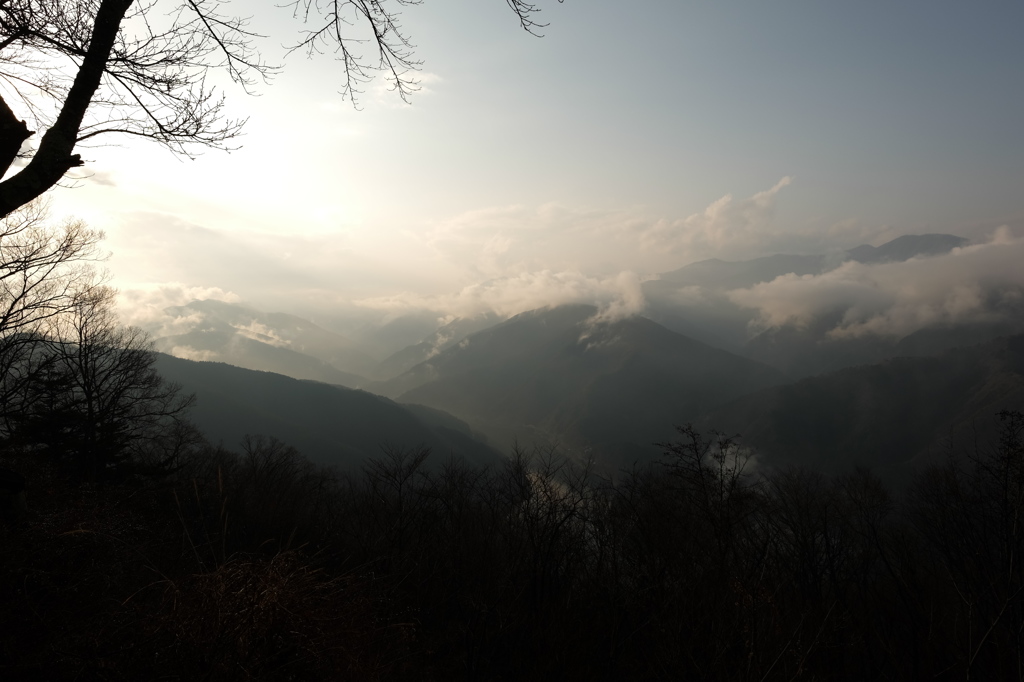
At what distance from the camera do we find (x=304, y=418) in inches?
7062

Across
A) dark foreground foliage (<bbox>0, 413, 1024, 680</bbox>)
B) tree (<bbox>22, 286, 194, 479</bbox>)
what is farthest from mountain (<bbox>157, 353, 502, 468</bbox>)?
dark foreground foliage (<bbox>0, 413, 1024, 680</bbox>)

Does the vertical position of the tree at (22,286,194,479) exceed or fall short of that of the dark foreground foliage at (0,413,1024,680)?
it exceeds it

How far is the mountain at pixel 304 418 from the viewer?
454 ft

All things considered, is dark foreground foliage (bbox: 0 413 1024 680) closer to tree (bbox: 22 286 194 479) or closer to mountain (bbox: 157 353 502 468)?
tree (bbox: 22 286 194 479)

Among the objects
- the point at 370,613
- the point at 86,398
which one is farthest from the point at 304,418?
the point at 370,613

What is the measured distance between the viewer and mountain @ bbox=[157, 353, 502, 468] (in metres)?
138

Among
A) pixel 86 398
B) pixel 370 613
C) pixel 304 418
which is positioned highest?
pixel 86 398

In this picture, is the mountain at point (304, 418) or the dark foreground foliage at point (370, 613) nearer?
the dark foreground foliage at point (370, 613)

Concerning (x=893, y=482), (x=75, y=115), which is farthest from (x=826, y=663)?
(x=893, y=482)

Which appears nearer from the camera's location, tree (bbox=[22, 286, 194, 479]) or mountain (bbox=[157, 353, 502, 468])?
tree (bbox=[22, 286, 194, 479])

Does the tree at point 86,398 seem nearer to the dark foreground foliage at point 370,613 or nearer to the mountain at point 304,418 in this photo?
the dark foreground foliage at point 370,613

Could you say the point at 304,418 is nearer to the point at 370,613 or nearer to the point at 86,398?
the point at 86,398

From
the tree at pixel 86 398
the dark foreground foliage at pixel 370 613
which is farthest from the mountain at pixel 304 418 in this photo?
A: the dark foreground foliage at pixel 370 613

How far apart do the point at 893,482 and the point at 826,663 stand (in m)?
201
